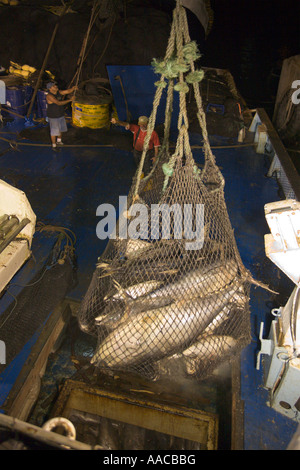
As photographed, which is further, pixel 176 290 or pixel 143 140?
pixel 143 140

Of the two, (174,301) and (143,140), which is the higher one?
(143,140)

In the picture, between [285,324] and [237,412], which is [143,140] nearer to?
[285,324]

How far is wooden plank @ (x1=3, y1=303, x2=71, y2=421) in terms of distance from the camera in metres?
3.20

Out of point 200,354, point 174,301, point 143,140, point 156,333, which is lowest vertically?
point 200,354

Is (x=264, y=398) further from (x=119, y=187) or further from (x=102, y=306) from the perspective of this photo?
(x=119, y=187)

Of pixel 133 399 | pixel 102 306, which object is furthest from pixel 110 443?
pixel 102 306

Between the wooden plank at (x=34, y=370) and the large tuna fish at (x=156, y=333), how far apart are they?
1037 millimetres

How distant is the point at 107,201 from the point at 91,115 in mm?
3628

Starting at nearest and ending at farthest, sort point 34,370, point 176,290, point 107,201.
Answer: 1. point 176,290
2. point 34,370
3. point 107,201

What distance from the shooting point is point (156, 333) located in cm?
274

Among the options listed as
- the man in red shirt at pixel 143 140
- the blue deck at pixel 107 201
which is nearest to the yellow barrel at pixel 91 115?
the blue deck at pixel 107 201

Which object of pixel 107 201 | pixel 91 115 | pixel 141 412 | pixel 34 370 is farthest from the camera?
pixel 91 115

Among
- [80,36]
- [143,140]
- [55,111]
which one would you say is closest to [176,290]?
[143,140]

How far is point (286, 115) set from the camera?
9742 millimetres
